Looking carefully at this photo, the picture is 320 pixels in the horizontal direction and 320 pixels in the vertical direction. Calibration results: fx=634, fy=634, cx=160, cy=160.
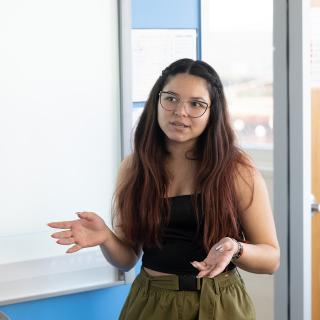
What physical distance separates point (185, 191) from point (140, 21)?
81cm

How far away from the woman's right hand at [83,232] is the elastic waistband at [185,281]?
198 millimetres

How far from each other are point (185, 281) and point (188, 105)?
517 millimetres

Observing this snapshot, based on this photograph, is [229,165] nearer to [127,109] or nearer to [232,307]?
[232,307]

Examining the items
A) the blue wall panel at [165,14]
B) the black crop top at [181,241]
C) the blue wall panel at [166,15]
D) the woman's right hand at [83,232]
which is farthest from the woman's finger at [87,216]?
the blue wall panel at [165,14]

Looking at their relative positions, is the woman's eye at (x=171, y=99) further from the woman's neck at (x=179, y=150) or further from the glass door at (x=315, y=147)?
the glass door at (x=315, y=147)

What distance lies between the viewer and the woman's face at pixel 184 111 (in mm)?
1845

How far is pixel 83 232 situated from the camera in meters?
1.89

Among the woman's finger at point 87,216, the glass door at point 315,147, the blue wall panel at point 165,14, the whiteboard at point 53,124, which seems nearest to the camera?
the woman's finger at point 87,216

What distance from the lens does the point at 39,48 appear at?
2.15 meters

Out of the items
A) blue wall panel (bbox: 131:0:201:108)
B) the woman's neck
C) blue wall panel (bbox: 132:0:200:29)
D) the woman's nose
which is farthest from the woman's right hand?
blue wall panel (bbox: 132:0:200:29)

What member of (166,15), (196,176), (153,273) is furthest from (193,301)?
(166,15)

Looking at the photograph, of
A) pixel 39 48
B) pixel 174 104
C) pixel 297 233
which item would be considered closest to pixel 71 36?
pixel 39 48

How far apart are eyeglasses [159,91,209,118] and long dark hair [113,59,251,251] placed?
52mm

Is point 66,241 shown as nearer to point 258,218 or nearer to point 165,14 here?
point 258,218
